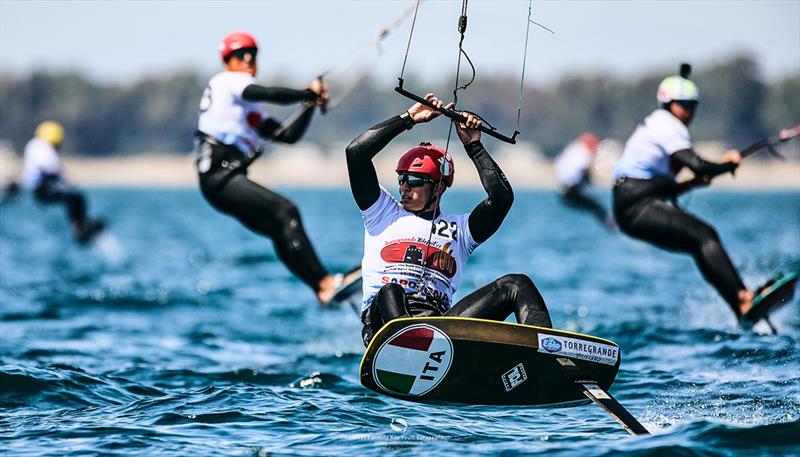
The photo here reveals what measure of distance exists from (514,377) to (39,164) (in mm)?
17193

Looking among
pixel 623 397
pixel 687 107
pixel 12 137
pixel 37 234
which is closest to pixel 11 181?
pixel 37 234

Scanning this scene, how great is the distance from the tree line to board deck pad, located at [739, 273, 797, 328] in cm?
10377

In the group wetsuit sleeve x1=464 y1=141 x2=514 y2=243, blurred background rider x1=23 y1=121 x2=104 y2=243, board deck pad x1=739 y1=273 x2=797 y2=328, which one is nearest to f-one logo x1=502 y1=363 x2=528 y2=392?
wetsuit sleeve x1=464 y1=141 x2=514 y2=243

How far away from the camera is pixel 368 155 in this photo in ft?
26.5

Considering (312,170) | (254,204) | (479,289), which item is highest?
(312,170)

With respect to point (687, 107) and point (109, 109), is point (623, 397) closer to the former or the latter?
A: point (687, 107)

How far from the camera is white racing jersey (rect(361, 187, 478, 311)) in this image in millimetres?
8078

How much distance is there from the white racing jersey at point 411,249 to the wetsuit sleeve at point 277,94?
2.86 m

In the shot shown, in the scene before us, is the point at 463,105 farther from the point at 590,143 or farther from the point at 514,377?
the point at 514,377

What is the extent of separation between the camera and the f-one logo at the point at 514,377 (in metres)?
7.68

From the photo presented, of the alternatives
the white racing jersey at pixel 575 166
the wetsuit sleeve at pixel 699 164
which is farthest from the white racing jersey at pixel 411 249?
the white racing jersey at pixel 575 166

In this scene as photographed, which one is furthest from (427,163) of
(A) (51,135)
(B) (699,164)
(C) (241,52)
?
(A) (51,135)

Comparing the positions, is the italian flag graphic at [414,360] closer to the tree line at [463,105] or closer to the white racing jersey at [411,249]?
the white racing jersey at [411,249]

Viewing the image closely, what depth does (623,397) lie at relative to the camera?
29.9 ft
